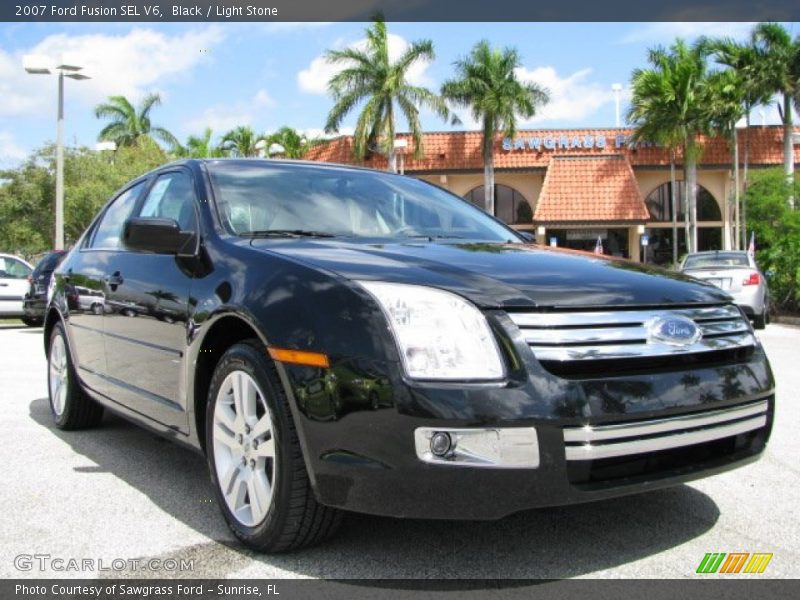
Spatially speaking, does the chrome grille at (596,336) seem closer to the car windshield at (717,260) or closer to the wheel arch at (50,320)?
the wheel arch at (50,320)

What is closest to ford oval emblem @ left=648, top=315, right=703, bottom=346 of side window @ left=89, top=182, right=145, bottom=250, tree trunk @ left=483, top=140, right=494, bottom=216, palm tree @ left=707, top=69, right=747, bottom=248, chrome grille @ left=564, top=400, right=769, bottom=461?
chrome grille @ left=564, top=400, right=769, bottom=461

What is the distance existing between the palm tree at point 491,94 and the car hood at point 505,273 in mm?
27330

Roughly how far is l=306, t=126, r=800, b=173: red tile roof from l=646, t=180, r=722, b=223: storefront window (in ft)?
5.29

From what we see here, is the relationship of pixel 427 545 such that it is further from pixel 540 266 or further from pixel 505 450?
pixel 540 266

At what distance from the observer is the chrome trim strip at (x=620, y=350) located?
2.52 meters

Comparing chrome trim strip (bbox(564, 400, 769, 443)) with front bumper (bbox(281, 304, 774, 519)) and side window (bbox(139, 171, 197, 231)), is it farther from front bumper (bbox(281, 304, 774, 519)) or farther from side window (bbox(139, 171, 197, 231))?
side window (bbox(139, 171, 197, 231))

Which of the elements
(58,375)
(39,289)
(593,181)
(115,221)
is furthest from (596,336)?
(593,181)

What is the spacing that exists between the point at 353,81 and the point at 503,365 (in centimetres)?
2895

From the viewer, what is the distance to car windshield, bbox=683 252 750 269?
13.8 m

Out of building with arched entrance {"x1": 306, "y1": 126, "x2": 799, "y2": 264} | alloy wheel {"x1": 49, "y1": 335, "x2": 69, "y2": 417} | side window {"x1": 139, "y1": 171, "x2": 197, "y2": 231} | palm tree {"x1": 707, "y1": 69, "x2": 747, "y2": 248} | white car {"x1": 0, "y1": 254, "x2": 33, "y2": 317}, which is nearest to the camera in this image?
side window {"x1": 139, "y1": 171, "x2": 197, "y2": 231}

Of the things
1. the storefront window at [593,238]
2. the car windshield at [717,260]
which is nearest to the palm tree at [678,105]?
the storefront window at [593,238]

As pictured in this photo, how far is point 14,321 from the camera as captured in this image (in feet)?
65.9

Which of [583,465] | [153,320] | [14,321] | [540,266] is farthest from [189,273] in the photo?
[14,321]

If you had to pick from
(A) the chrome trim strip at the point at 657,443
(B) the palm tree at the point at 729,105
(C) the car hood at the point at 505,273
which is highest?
(B) the palm tree at the point at 729,105
